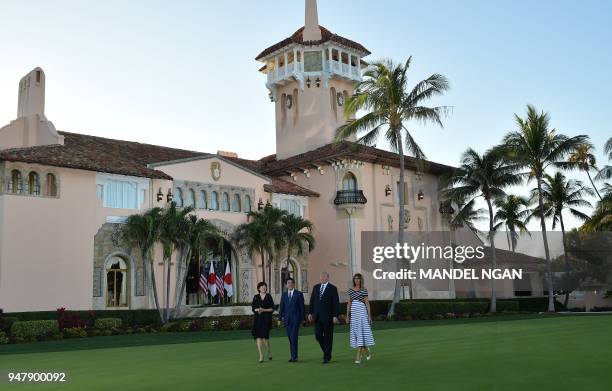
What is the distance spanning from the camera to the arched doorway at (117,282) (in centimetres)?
3016

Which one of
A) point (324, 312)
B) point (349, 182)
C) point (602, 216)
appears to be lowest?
point (324, 312)

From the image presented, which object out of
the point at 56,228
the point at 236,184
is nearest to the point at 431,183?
the point at 236,184

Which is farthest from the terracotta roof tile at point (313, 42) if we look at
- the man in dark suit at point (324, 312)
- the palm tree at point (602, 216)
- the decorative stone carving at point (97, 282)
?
the man in dark suit at point (324, 312)

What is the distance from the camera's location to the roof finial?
146 ft

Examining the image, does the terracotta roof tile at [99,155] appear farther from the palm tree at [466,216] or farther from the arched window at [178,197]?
the palm tree at [466,216]

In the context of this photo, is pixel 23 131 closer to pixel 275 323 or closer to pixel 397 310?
pixel 275 323

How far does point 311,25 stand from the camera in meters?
44.9

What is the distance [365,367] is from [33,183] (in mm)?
21906

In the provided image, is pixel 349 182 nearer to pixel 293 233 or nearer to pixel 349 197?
pixel 349 197

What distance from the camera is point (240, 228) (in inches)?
1372

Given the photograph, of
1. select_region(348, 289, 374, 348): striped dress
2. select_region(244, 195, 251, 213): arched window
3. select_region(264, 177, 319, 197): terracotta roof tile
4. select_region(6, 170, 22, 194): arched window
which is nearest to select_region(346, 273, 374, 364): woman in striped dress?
select_region(348, 289, 374, 348): striped dress

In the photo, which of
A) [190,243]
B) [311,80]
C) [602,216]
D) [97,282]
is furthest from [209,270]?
[602,216]

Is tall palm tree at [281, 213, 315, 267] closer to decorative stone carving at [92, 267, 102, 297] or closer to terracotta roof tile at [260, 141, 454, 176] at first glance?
terracotta roof tile at [260, 141, 454, 176]

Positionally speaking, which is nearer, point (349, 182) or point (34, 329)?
point (34, 329)
